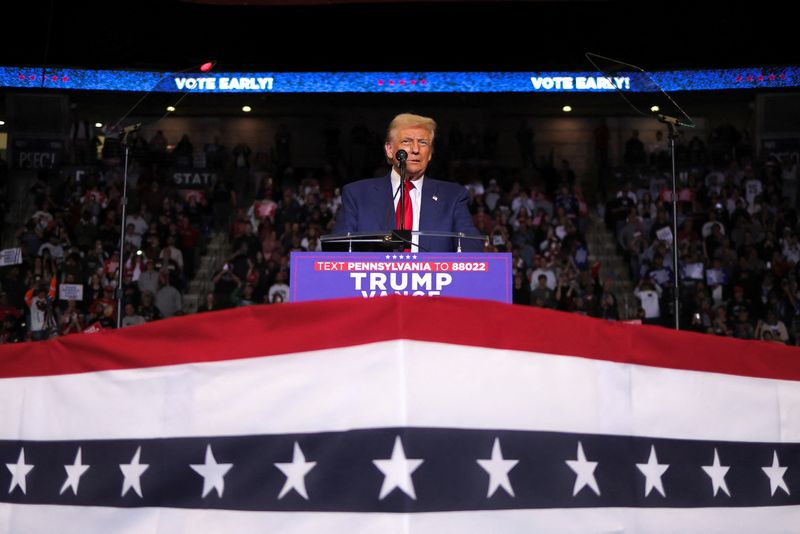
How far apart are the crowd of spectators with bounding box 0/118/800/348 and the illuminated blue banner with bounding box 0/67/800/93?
4.61 feet

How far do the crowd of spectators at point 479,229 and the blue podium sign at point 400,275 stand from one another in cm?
984

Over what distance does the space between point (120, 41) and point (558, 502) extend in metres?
21.0

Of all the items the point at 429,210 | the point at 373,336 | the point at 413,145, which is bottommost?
the point at 373,336

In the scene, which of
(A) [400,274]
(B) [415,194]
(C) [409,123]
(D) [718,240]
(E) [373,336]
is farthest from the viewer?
(D) [718,240]

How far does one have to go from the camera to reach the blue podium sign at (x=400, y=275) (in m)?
3.74

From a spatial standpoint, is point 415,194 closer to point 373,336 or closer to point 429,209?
point 429,209

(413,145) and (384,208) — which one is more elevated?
(413,145)

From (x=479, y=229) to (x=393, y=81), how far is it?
6531mm

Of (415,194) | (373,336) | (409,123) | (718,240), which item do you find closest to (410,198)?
(415,194)

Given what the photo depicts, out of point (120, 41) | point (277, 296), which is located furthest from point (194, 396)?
point (120, 41)

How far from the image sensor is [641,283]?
14562 mm

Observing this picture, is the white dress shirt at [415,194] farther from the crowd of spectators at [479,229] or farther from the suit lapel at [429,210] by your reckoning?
the crowd of spectators at [479,229]

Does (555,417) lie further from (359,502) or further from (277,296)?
(277,296)

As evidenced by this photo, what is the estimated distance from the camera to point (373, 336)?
2791mm
